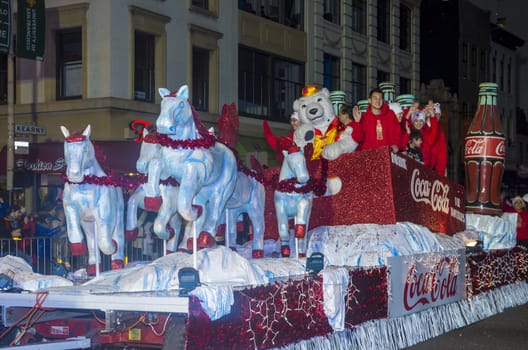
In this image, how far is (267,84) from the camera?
86.2 ft

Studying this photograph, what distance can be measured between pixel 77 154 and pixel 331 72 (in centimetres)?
2169

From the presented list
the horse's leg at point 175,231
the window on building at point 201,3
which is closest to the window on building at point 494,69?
the window on building at point 201,3

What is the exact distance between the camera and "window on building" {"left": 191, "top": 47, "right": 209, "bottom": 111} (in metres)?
23.0

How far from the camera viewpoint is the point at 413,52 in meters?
35.3

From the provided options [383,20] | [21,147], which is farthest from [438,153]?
[383,20]

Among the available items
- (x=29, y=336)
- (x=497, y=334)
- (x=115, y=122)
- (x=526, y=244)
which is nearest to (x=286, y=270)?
(x=29, y=336)

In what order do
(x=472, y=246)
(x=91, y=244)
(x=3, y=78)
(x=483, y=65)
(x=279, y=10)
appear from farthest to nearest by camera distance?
(x=483, y=65) < (x=279, y=10) < (x=3, y=78) < (x=472, y=246) < (x=91, y=244)

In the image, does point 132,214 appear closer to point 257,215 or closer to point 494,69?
point 257,215

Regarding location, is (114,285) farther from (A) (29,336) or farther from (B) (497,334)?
(B) (497,334)

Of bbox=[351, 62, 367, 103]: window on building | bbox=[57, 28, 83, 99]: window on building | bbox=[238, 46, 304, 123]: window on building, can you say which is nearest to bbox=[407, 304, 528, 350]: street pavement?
bbox=[57, 28, 83, 99]: window on building

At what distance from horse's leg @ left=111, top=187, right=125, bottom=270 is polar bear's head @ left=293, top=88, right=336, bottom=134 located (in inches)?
137

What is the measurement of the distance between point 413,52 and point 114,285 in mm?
29325

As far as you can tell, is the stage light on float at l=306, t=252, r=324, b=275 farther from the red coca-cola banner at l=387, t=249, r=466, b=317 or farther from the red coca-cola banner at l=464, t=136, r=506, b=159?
the red coca-cola banner at l=464, t=136, r=506, b=159

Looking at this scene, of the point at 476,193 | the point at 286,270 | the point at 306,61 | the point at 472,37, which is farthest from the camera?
the point at 472,37
